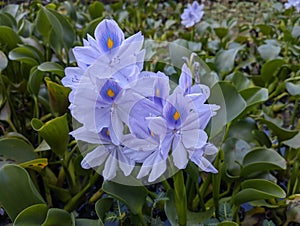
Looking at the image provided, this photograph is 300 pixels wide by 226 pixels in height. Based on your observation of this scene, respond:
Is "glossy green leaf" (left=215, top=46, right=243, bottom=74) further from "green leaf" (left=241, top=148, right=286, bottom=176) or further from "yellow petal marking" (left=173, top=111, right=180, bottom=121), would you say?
"yellow petal marking" (left=173, top=111, right=180, bottom=121)

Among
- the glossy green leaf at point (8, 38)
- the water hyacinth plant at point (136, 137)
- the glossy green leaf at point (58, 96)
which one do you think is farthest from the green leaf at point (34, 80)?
the glossy green leaf at point (8, 38)

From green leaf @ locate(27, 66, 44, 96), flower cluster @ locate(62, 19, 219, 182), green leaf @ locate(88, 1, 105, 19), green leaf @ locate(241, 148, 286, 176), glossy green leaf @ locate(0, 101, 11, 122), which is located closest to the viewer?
flower cluster @ locate(62, 19, 219, 182)

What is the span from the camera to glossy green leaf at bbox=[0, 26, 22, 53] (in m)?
1.50

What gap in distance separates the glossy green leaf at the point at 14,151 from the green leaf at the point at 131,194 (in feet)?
1.09

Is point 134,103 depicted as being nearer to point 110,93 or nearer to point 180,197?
point 110,93

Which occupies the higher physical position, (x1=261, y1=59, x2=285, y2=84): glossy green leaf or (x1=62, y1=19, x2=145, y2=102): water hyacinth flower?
(x1=62, y1=19, x2=145, y2=102): water hyacinth flower

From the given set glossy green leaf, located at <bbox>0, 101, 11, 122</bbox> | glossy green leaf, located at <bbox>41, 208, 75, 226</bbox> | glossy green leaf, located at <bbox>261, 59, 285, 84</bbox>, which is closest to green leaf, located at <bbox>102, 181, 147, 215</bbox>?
glossy green leaf, located at <bbox>41, 208, 75, 226</bbox>

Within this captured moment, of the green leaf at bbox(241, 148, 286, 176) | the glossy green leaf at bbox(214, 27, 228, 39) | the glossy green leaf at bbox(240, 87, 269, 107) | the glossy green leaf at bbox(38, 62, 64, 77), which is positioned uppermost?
the glossy green leaf at bbox(38, 62, 64, 77)

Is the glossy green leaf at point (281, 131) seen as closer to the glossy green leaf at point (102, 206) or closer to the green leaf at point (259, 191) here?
the green leaf at point (259, 191)

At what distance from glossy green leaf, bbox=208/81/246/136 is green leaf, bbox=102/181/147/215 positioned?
233 millimetres

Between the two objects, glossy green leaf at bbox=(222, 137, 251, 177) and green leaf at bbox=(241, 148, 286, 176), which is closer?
green leaf at bbox=(241, 148, 286, 176)

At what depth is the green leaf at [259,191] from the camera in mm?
965

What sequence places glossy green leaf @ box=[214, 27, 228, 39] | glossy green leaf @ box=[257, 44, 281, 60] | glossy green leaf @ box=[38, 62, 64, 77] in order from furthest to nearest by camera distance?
glossy green leaf @ box=[214, 27, 228, 39]
glossy green leaf @ box=[257, 44, 281, 60]
glossy green leaf @ box=[38, 62, 64, 77]

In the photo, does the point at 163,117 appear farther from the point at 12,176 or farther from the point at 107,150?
the point at 12,176
